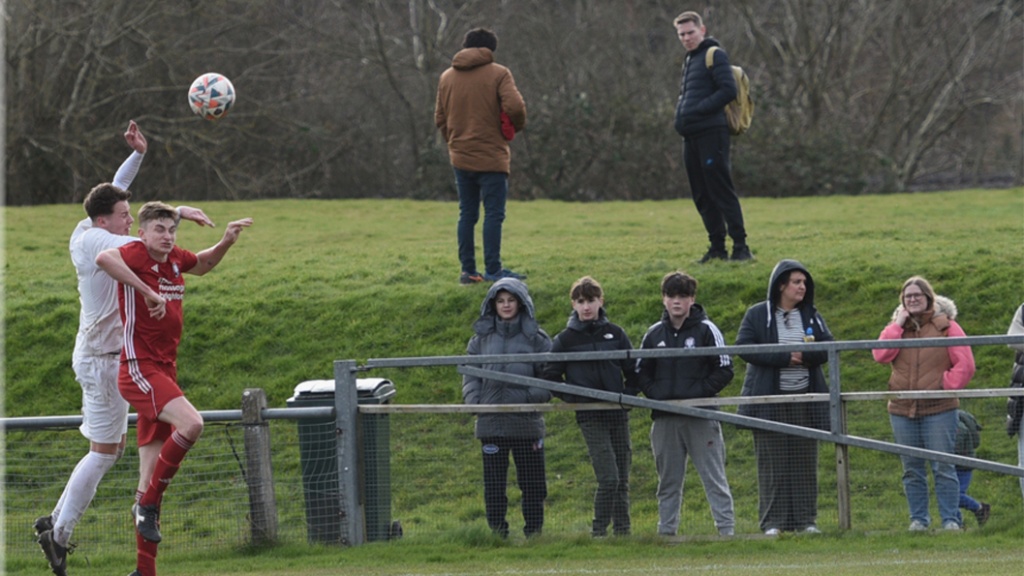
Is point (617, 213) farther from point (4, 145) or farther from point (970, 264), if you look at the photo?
point (4, 145)

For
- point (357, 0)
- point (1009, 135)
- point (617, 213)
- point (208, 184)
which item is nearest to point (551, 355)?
point (617, 213)

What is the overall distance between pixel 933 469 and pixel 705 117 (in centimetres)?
518

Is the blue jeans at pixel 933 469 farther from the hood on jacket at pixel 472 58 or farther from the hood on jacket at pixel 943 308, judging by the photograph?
→ the hood on jacket at pixel 472 58

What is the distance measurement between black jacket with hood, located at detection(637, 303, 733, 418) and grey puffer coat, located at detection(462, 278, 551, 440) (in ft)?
2.37

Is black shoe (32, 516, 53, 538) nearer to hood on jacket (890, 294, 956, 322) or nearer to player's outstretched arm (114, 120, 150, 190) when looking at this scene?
player's outstretched arm (114, 120, 150, 190)

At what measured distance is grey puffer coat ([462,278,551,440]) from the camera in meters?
9.02

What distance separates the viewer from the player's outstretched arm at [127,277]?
7.43 m

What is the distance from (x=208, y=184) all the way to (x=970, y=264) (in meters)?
22.3

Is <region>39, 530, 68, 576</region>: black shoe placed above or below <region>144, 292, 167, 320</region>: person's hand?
below

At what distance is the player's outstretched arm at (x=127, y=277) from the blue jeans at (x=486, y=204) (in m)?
5.53

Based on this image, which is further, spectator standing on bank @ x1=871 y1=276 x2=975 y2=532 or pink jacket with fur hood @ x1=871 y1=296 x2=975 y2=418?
pink jacket with fur hood @ x1=871 y1=296 x2=975 y2=418

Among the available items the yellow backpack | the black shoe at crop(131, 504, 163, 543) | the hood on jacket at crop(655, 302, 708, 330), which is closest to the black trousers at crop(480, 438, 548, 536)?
the hood on jacket at crop(655, 302, 708, 330)

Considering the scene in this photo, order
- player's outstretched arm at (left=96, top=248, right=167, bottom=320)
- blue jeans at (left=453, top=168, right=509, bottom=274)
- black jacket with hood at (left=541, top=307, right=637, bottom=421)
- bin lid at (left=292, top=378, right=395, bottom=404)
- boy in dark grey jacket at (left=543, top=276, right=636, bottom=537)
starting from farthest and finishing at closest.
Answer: blue jeans at (left=453, top=168, right=509, bottom=274)
bin lid at (left=292, top=378, right=395, bottom=404)
black jacket with hood at (left=541, top=307, right=637, bottom=421)
boy in dark grey jacket at (left=543, top=276, right=636, bottom=537)
player's outstretched arm at (left=96, top=248, right=167, bottom=320)

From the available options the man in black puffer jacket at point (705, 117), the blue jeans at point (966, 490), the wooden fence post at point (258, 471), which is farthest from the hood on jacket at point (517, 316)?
the man in black puffer jacket at point (705, 117)
